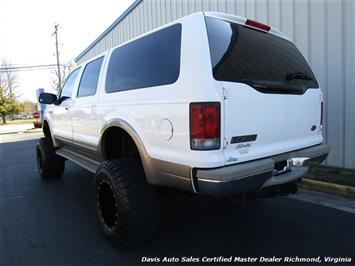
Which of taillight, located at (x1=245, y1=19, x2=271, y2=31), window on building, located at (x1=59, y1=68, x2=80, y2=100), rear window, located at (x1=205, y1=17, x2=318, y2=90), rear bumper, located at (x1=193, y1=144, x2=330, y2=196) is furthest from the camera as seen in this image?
window on building, located at (x1=59, y1=68, x2=80, y2=100)

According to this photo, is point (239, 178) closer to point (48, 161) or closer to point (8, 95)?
point (48, 161)

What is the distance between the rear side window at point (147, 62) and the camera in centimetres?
321

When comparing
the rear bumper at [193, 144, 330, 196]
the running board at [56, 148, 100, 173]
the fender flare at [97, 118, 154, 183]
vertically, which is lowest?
the running board at [56, 148, 100, 173]

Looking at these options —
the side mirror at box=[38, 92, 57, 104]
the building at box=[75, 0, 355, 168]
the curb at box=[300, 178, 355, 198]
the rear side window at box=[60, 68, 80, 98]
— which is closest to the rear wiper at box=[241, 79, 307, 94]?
the curb at box=[300, 178, 355, 198]

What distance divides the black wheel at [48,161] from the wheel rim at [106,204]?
322 centimetres

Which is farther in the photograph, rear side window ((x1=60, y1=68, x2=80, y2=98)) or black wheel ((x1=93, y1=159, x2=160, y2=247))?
rear side window ((x1=60, y1=68, x2=80, y2=98))

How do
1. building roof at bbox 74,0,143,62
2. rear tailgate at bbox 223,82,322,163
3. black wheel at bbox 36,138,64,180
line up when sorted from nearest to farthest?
rear tailgate at bbox 223,82,322,163, black wheel at bbox 36,138,64,180, building roof at bbox 74,0,143,62

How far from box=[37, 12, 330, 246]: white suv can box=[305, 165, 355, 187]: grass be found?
1.84 m

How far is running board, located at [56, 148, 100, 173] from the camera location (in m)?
4.67

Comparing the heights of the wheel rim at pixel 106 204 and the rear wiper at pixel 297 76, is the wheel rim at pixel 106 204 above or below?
below

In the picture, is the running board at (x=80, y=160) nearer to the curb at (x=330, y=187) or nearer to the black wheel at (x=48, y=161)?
the black wheel at (x=48, y=161)

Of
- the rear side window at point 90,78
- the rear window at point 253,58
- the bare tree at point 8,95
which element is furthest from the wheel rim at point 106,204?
the bare tree at point 8,95

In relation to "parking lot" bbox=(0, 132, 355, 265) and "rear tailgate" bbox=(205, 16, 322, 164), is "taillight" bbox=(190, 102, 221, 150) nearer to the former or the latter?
"rear tailgate" bbox=(205, 16, 322, 164)

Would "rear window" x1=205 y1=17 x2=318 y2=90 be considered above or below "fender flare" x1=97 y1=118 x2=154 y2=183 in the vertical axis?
above
